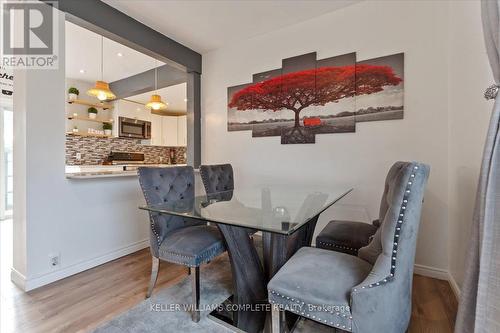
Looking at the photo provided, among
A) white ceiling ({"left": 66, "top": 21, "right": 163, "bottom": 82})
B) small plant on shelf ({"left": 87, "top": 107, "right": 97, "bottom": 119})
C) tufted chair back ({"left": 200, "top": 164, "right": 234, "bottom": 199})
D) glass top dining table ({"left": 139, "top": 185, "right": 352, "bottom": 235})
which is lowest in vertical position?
glass top dining table ({"left": 139, "top": 185, "right": 352, "bottom": 235})

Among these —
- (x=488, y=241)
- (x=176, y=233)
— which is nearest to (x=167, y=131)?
(x=176, y=233)

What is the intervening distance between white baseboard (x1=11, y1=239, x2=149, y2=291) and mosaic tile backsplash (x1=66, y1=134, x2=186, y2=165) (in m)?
2.84

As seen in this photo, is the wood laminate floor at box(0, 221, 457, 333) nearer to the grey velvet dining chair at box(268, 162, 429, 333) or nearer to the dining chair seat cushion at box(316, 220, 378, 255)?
the dining chair seat cushion at box(316, 220, 378, 255)

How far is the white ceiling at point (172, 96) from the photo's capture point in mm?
5086

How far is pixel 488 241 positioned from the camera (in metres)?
0.96

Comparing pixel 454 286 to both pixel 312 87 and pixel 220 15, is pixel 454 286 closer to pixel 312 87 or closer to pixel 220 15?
pixel 312 87

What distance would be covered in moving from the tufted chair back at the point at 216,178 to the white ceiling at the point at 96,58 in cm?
236

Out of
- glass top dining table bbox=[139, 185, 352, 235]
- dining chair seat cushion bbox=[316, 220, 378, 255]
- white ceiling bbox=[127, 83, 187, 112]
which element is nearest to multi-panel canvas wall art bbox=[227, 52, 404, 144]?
glass top dining table bbox=[139, 185, 352, 235]

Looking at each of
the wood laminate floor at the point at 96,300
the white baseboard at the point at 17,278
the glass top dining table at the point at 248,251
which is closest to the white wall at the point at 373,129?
the wood laminate floor at the point at 96,300

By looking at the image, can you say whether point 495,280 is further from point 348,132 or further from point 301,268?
point 348,132

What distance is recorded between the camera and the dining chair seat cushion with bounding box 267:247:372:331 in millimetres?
960

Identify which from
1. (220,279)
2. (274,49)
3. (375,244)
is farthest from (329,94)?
(220,279)

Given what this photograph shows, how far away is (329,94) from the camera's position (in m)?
2.53

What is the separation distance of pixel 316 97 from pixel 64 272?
119 inches
